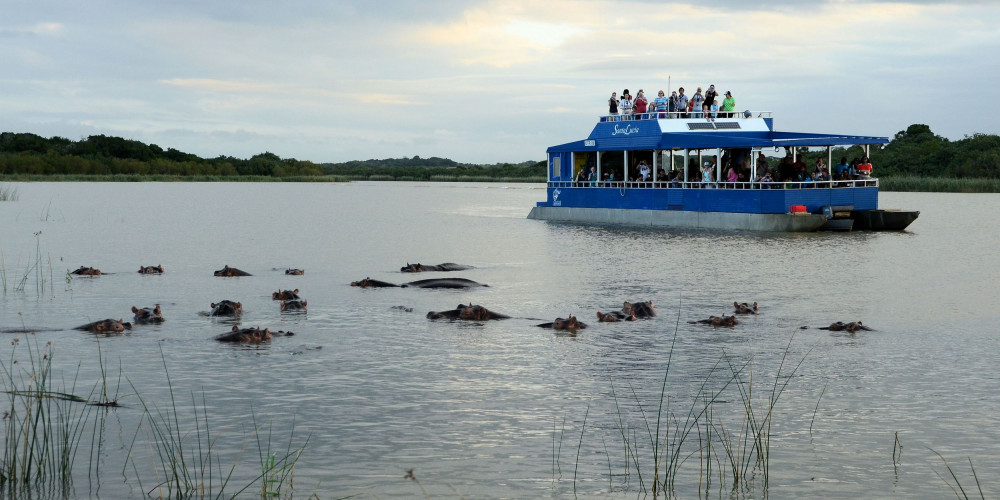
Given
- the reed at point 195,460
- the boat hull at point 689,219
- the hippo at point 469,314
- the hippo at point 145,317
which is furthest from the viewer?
the boat hull at point 689,219

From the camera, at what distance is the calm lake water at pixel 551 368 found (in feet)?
27.3

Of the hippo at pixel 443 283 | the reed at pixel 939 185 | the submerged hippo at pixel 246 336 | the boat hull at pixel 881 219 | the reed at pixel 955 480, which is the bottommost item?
the reed at pixel 955 480

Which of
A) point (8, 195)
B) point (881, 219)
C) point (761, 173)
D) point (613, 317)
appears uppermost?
point (761, 173)

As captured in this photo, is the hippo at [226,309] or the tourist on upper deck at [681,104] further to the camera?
the tourist on upper deck at [681,104]

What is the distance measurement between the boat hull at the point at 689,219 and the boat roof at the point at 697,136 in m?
2.55

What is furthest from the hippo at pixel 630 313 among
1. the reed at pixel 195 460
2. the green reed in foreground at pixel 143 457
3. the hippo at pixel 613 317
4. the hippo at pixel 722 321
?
the reed at pixel 195 460

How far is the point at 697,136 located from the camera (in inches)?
1560

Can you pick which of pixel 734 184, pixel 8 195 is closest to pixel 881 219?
pixel 734 184

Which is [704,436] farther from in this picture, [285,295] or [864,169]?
[864,169]

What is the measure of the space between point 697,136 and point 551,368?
28558 millimetres

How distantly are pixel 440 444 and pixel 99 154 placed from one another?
132094 mm

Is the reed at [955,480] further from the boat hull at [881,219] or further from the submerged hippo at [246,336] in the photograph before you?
the boat hull at [881,219]

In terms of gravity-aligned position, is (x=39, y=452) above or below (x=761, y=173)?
below

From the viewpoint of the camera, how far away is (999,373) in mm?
12094
